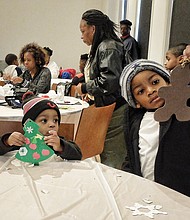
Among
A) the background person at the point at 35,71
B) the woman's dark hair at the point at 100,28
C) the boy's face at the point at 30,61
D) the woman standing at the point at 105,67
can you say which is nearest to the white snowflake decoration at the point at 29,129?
the woman standing at the point at 105,67

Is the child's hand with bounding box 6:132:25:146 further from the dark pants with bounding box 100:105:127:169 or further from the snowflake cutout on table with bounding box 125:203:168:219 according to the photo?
the dark pants with bounding box 100:105:127:169

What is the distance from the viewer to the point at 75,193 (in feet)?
3.69

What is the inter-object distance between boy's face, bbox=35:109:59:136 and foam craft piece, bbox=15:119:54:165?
18cm

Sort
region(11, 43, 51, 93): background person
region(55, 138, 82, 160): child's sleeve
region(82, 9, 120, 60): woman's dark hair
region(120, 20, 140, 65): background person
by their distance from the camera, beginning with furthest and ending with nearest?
region(120, 20, 140, 65): background person, region(11, 43, 51, 93): background person, region(82, 9, 120, 60): woman's dark hair, region(55, 138, 82, 160): child's sleeve

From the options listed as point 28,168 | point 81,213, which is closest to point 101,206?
point 81,213

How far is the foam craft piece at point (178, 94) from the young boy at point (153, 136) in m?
0.46

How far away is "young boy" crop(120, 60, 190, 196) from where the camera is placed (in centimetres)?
141

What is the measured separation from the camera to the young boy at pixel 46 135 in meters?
1.48

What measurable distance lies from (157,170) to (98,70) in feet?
4.92

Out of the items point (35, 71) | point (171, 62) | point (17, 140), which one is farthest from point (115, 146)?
point (17, 140)

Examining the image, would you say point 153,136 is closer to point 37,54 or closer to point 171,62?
point 171,62

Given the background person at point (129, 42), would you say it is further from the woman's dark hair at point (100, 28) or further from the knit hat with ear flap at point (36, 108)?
the knit hat with ear flap at point (36, 108)

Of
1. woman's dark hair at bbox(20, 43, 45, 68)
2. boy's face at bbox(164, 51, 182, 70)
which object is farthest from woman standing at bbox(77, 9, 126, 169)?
woman's dark hair at bbox(20, 43, 45, 68)

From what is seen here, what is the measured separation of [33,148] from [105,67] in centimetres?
140
